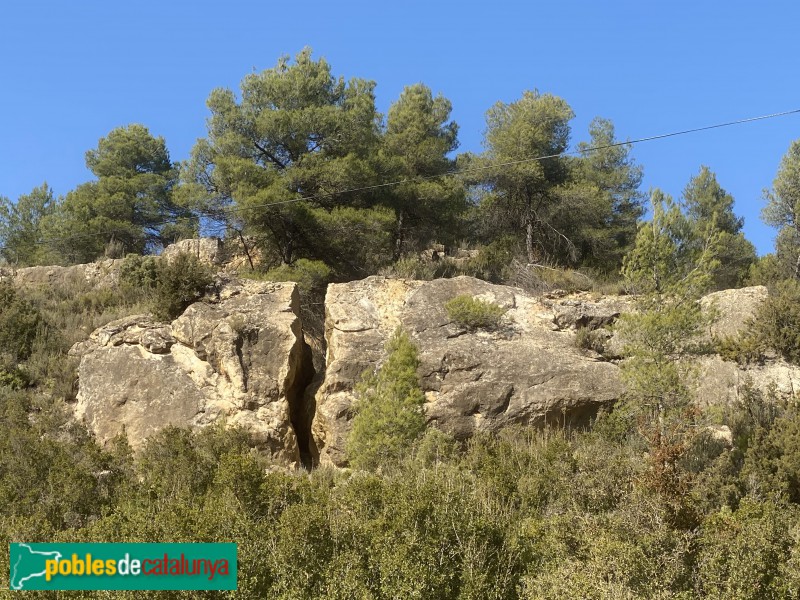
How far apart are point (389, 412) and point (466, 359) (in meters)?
2.02

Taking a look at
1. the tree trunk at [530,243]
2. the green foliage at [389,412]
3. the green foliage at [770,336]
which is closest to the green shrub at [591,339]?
the green foliage at [770,336]

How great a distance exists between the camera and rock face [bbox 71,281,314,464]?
14.6 metres

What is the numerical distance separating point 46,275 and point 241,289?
751 cm

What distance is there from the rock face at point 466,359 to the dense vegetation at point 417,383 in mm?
467

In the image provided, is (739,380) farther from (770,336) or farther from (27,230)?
(27,230)

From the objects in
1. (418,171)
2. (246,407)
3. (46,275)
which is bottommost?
(246,407)

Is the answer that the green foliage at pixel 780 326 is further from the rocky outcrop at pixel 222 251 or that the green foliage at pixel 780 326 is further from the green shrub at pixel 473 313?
the rocky outcrop at pixel 222 251

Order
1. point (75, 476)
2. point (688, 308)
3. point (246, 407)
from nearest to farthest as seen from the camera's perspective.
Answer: point (75, 476), point (688, 308), point (246, 407)

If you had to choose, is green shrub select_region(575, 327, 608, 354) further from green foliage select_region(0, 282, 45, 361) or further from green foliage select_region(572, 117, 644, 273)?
green foliage select_region(0, 282, 45, 361)

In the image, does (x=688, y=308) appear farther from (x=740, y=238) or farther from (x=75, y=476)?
(x=740, y=238)

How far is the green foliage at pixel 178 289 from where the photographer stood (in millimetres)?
16484

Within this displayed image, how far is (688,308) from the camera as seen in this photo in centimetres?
1348

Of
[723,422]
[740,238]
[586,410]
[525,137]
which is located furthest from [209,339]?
[740,238]

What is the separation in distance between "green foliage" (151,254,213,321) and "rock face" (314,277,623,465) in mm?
2845
